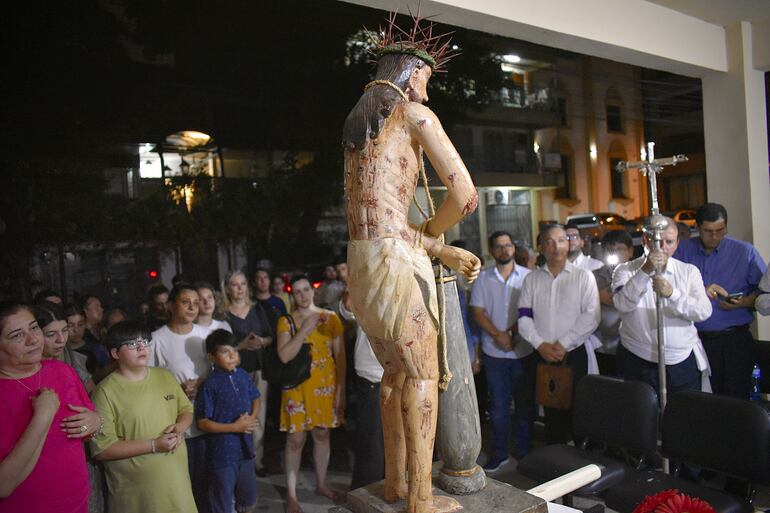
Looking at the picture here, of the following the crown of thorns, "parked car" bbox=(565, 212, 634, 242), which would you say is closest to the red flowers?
the crown of thorns

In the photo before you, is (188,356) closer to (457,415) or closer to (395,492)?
(395,492)

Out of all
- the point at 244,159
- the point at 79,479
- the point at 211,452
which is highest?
the point at 244,159

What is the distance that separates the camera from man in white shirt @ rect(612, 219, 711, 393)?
3682mm

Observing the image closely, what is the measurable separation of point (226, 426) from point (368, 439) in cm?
92

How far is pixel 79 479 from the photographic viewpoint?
2455mm

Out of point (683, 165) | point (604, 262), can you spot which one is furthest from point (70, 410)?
point (683, 165)

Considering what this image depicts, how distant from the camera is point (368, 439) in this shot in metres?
3.80

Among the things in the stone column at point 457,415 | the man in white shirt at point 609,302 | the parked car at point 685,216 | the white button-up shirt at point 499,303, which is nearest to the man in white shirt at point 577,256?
the man in white shirt at point 609,302

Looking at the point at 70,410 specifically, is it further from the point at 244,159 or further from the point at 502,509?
the point at 244,159

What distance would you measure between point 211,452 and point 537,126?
9.55 m

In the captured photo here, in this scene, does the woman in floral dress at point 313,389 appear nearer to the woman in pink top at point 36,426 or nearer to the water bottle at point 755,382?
the woman in pink top at point 36,426

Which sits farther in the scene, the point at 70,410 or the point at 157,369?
the point at 157,369

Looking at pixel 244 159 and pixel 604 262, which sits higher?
pixel 244 159

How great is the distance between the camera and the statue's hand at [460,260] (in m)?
2.05
